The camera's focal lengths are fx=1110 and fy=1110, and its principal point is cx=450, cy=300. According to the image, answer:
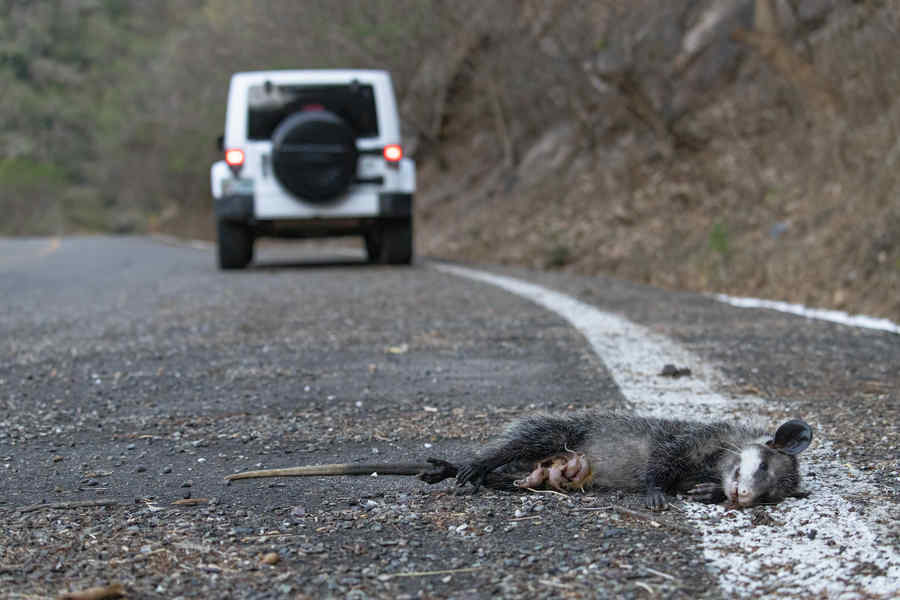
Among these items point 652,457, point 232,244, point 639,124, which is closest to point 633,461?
point 652,457

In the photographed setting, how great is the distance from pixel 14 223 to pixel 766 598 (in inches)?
3076

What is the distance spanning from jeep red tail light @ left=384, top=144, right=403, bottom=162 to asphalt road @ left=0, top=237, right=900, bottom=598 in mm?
5154

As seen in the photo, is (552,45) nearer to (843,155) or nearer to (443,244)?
(443,244)

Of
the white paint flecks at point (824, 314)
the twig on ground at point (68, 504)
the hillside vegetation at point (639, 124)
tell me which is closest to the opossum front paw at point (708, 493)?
the twig on ground at point (68, 504)

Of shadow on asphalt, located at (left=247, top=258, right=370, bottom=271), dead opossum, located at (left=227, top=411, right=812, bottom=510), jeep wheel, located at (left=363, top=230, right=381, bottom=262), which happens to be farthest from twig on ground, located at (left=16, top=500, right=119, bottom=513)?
jeep wheel, located at (left=363, top=230, right=381, bottom=262)

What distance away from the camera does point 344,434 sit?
3.78 m

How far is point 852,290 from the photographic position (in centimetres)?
881

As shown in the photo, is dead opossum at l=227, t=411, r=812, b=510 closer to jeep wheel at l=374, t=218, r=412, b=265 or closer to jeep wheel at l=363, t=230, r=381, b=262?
jeep wheel at l=374, t=218, r=412, b=265

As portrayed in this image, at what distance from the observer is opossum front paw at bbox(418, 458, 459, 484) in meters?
3.08

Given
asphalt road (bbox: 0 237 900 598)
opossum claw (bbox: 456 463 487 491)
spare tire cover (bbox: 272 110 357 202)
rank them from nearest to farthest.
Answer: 1. asphalt road (bbox: 0 237 900 598)
2. opossum claw (bbox: 456 463 487 491)
3. spare tire cover (bbox: 272 110 357 202)

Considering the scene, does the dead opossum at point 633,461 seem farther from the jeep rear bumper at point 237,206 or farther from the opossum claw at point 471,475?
the jeep rear bumper at point 237,206

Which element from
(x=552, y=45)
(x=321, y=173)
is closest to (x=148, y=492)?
(x=321, y=173)

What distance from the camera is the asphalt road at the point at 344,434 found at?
2.39 m

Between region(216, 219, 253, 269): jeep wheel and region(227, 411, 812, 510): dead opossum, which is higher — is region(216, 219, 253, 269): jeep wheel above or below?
below
